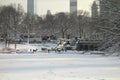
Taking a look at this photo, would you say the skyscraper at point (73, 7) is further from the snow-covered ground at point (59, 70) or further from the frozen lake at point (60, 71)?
the frozen lake at point (60, 71)

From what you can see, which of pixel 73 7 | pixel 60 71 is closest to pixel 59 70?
pixel 60 71

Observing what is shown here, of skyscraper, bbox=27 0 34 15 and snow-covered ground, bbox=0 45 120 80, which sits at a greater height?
skyscraper, bbox=27 0 34 15

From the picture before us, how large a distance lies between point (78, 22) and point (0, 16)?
22802mm

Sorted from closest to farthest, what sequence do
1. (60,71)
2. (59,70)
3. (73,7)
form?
(60,71) → (59,70) → (73,7)

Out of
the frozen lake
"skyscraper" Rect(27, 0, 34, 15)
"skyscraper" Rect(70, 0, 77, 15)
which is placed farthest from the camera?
"skyscraper" Rect(70, 0, 77, 15)

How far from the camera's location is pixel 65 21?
341 feet

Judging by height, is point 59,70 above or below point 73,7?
below

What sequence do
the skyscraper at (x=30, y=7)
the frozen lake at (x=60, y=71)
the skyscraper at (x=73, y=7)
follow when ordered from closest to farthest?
the frozen lake at (x=60, y=71)
the skyscraper at (x=30, y=7)
the skyscraper at (x=73, y=7)

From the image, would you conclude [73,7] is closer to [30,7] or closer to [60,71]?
[30,7]

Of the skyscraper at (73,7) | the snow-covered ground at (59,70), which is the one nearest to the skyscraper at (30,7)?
the skyscraper at (73,7)

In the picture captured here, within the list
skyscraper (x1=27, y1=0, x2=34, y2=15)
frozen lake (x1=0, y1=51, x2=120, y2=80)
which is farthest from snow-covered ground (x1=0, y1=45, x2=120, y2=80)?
skyscraper (x1=27, y1=0, x2=34, y2=15)

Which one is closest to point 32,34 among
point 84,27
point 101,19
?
point 84,27

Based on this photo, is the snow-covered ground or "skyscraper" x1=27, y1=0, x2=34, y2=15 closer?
the snow-covered ground

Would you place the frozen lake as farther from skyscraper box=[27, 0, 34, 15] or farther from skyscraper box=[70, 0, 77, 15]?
skyscraper box=[70, 0, 77, 15]
